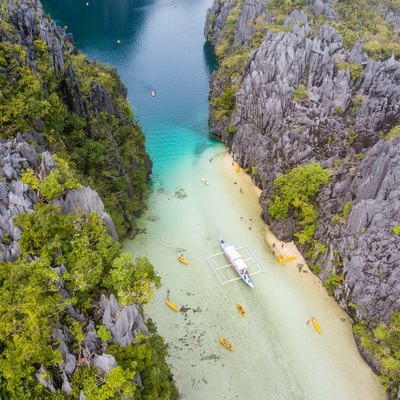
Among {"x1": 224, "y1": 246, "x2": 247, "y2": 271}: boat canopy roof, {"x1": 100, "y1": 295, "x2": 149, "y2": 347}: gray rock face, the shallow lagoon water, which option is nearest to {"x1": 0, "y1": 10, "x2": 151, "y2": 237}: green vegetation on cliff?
the shallow lagoon water

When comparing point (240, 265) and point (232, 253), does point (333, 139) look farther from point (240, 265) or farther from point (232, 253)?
point (240, 265)

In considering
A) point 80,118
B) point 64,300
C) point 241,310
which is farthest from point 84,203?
point 241,310

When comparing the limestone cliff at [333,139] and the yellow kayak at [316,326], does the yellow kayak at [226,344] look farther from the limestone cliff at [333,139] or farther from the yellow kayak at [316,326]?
the limestone cliff at [333,139]

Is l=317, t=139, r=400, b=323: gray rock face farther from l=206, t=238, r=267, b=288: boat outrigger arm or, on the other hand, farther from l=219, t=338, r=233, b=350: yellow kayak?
l=219, t=338, r=233, b=350: yellow kayak

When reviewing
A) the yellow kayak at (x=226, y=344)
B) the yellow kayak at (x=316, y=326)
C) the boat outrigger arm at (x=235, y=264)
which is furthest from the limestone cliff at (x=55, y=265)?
the yellow kayak at (x=316, y=326)

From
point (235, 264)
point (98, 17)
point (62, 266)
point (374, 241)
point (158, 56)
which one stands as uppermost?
point (62, 266)

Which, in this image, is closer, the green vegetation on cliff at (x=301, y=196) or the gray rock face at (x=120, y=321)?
the gray rock face at (x=120, y=321)

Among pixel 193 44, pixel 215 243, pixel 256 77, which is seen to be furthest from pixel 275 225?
pixel 193 44

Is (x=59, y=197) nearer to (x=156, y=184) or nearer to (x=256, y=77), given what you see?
(x=156, y=184)
